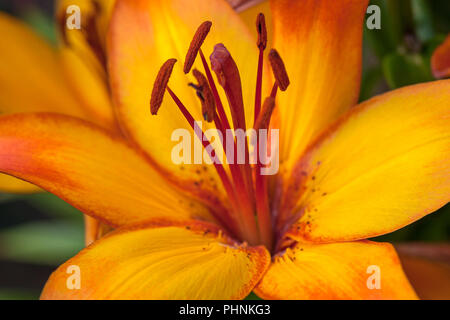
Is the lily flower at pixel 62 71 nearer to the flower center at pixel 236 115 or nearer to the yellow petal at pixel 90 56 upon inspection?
the yellow petal at pixel 90 56

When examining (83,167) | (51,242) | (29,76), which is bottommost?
(51,242)

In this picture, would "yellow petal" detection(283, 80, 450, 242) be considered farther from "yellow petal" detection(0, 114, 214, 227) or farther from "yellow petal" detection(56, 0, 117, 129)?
"yellow petal" detection(56, 0, 117, 129)

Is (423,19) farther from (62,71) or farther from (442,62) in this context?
(62,71)

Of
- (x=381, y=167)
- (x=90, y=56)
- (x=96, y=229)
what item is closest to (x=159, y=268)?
(x=96, y=229)

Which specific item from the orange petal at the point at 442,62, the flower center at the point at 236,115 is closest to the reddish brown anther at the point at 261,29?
the flower center at the point at 236,115

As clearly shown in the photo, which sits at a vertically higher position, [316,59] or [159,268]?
[316,59]

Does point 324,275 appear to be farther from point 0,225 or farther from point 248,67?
point 0,225
